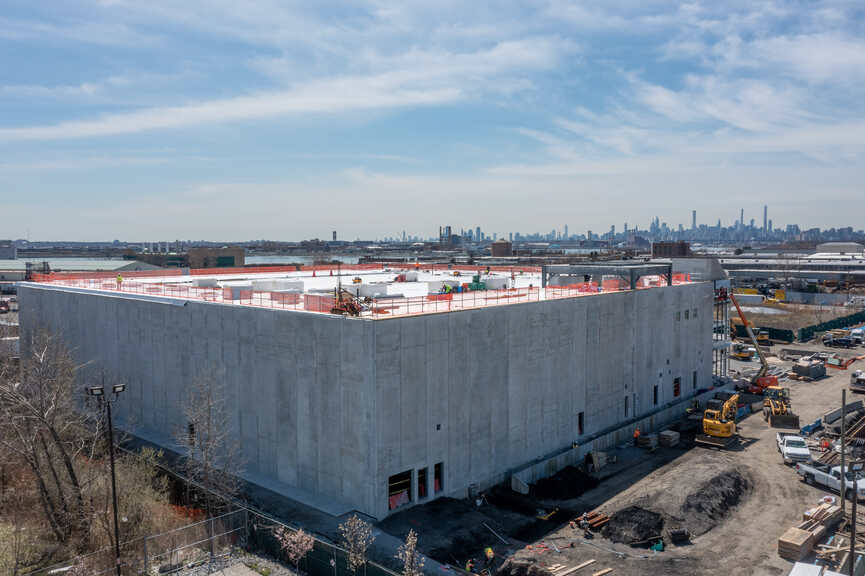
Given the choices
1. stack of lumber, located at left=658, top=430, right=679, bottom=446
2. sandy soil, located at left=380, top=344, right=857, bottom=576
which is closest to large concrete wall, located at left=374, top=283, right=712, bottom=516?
sandy soil, located at left=380, top=344, right=857, bottom=576

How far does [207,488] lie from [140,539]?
361cm

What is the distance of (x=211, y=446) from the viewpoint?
27.6 m

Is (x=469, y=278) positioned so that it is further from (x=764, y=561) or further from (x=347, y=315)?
(x=764, y=561)

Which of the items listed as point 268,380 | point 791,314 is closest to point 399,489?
point 268,380

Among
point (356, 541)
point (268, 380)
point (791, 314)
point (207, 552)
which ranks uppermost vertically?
point (268, 380)

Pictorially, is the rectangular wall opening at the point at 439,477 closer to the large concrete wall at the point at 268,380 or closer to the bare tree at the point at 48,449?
the large concrete wall at the point at 268,380

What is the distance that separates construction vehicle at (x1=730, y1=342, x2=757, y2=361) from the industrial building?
28.5m

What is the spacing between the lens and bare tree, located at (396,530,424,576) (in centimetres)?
1984

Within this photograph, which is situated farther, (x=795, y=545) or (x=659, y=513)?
(x=659, y=513)

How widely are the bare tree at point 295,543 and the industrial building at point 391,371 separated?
3.34 m

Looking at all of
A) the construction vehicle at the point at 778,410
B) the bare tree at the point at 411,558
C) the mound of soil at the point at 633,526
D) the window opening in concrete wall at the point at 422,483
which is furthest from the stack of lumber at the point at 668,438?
the bare tree at the point at 411,558

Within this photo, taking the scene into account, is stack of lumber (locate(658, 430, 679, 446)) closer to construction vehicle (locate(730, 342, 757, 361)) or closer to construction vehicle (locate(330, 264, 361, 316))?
construction vehicle (locate(330, 264, 361, 316))

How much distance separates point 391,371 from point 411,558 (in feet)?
25.3

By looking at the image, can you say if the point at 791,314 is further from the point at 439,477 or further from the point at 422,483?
the point at 422,483
